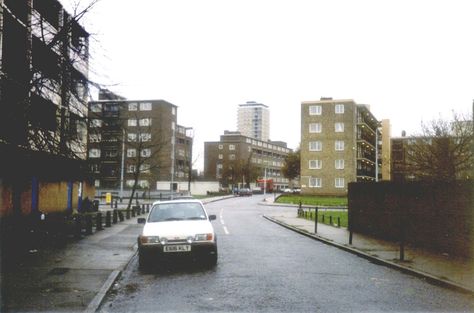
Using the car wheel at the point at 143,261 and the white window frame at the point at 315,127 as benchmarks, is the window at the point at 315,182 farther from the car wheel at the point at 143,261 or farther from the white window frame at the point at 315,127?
the car wheel at the point at 143,261

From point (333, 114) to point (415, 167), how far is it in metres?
32.2

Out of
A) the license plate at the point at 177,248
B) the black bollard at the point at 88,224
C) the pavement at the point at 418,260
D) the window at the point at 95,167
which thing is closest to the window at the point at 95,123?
the license plate at the point at 177,248

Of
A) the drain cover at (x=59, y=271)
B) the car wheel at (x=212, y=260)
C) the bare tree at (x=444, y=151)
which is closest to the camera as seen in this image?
the drain cover at (x=59, y=271)

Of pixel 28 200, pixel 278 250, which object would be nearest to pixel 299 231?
pixel 278 250

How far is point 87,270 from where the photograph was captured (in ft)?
34.3

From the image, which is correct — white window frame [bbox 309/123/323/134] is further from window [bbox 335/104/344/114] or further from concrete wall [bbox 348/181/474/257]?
concrete wall [bbox 348/181/474/257]

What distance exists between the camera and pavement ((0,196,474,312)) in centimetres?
752

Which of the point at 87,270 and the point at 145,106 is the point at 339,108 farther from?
the point at 87,270

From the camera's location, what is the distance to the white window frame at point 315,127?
7300cm

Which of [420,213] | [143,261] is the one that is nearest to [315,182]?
[420,213]

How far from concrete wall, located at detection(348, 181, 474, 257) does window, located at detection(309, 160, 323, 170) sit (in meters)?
→ 51.9

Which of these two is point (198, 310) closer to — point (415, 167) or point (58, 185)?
point (58, 185)

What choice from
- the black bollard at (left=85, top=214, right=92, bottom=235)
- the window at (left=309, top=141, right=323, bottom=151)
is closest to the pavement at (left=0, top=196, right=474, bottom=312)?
the black bollard at (left=85, top=214, right=92, bottom=235)

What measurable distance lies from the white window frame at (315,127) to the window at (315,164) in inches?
173
